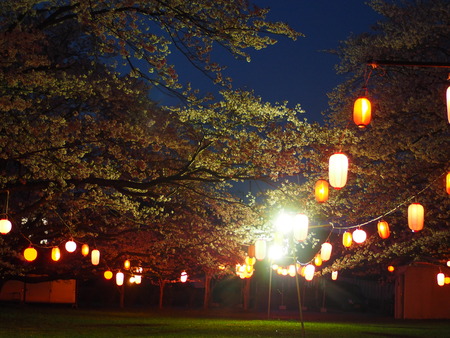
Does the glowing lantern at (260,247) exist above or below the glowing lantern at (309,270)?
above

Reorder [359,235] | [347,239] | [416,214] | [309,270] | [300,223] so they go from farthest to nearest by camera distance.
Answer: [309,270]
[347,239]
[359,235]
[300,223]
[416,214]

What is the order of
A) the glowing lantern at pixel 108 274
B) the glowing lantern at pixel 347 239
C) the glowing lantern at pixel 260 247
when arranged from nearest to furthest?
the glowing lantern at pixel 347 239, the glowing lantern at pixel 260 247, the glowing lantern at pixel 108 274

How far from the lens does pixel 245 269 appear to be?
32.8 m

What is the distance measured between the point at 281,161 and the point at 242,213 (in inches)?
352

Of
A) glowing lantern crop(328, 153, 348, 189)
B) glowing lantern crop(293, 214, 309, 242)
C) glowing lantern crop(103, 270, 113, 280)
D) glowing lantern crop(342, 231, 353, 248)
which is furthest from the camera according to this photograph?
glowing lantern crop(103, 270, 113, 280)

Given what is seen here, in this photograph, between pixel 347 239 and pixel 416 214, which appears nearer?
pixel 416 214

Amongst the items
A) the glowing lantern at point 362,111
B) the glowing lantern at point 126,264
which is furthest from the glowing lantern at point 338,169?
the glowing lantern at point 126,264

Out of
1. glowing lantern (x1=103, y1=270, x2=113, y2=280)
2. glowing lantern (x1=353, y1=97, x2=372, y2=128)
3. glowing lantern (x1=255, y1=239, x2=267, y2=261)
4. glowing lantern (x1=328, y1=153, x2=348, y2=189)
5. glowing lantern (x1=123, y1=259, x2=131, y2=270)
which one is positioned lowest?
glowing lantern (x1=103, y1=270, x2=113, y2=280)

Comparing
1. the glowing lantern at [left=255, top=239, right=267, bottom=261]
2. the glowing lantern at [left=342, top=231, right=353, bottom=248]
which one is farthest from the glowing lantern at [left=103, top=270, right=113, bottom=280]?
the glowing lantern at [left=342, top=231, right=353, bottom=248]

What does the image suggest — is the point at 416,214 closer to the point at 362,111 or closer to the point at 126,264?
the point at 362,111

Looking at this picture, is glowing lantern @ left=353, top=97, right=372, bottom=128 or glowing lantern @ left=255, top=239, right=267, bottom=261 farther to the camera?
glowing lantern @ left=255, top=239, right=267, bottom=261

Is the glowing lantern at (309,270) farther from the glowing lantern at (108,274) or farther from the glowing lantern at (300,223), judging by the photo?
the glowing lantern at (300,223)

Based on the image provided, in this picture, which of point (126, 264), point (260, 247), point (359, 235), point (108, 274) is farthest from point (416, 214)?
point (126, 264)

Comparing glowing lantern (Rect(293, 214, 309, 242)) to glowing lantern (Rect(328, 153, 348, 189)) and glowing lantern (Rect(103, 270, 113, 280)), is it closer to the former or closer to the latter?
glowing lantern (Rect(328, 153, 348, 189))
